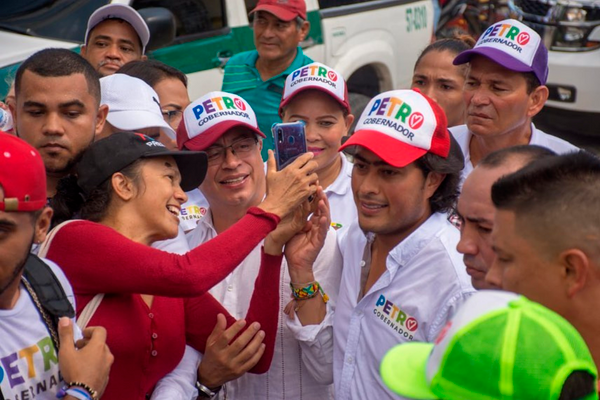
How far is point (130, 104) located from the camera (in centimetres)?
388

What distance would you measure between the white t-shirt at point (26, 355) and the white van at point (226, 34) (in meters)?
2.80

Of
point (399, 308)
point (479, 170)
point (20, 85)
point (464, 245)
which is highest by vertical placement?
point (20, 85)

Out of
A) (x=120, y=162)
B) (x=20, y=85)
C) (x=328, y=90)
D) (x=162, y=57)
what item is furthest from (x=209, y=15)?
(x=120, y=162)

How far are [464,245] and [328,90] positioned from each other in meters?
1.62

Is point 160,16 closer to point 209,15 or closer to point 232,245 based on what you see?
point 209,15

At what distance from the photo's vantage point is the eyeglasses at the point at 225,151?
11.7 ft

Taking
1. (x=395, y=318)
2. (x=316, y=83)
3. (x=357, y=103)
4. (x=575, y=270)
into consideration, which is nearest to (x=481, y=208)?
(x=395, y=318)

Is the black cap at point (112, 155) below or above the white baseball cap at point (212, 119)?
above

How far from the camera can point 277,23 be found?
5488 millimetres

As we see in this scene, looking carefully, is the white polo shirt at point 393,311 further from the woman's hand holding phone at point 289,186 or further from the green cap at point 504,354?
the green cap at point 504,354

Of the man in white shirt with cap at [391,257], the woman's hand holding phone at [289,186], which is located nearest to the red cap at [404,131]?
the man in white shirt with cap at [391,257]

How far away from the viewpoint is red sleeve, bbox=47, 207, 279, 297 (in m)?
2.61

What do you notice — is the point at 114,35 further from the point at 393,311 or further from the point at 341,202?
the point at 393,311

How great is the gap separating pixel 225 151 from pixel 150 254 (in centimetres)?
102
